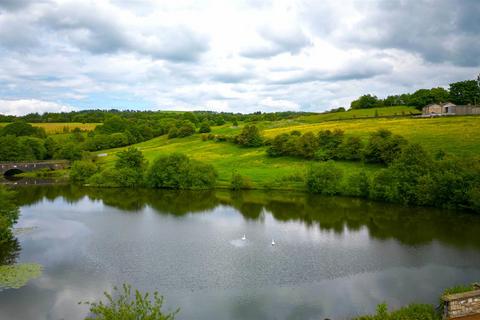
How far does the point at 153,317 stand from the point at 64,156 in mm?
107746

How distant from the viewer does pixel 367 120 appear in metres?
116

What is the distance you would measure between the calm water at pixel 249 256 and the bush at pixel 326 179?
13.7 feet

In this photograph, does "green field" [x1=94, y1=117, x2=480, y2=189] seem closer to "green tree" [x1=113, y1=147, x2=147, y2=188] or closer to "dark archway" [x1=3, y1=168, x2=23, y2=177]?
"green tree" [x1=113, y1=147, x2=147, y2=188]

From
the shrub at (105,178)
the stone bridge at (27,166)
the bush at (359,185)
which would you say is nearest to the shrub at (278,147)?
the bush at (359,185)

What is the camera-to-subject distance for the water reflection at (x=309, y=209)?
160ft

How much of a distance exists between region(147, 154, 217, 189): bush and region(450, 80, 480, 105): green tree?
80.1 meters

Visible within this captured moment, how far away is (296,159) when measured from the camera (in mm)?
90750

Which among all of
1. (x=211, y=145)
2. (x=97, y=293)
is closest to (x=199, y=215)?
(x=97, y=293)

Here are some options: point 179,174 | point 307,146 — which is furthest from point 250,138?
point 179,174

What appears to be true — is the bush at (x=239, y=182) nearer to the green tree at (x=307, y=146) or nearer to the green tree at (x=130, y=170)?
the green tree at (x=307, y=146)

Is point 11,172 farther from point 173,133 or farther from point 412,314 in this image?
point 412,314

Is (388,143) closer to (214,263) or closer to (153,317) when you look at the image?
(214,263)

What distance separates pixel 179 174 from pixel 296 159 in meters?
25.3

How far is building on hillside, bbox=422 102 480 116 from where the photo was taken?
109250mm
